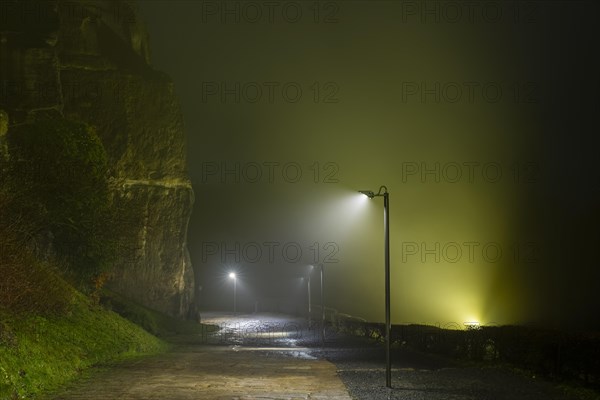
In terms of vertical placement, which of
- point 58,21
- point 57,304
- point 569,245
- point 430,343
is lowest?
point 430,343

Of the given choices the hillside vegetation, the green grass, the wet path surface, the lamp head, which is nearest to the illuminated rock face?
the hillside vegetation

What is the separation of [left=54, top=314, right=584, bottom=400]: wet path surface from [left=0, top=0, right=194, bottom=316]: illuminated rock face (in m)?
21.3

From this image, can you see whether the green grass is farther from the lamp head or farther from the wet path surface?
the lamp head

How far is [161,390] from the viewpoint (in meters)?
16.4

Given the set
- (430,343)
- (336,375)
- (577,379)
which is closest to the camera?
(577,379)

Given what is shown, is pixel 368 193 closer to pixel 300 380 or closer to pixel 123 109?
pixel 300 380

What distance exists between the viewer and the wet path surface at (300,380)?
52.5ft

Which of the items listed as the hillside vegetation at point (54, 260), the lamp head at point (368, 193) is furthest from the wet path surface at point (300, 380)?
the lamp head at point (368, 193)

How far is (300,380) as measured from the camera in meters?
18.8

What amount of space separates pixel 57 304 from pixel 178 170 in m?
27.5

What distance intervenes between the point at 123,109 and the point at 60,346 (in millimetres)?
30045

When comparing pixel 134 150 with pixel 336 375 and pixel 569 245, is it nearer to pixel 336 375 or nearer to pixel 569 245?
pixel 336 375

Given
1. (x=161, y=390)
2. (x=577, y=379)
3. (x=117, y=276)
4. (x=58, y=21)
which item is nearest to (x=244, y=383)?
(x=161, y=390)

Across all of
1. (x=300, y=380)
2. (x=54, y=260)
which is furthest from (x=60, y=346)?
(x=54, y=260)
